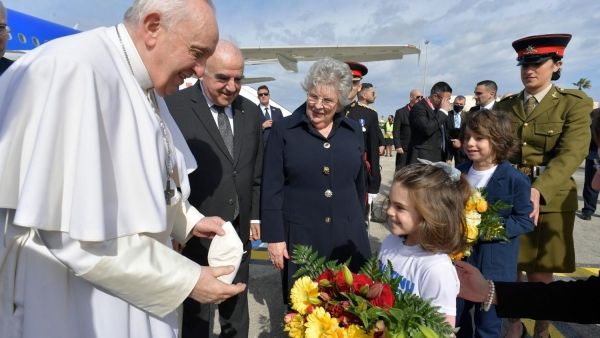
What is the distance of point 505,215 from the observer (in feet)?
8.03

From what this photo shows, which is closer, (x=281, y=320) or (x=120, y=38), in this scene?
(x=120, y=38)

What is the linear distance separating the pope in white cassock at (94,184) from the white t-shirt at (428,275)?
91cm

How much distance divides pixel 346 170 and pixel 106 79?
1756mm

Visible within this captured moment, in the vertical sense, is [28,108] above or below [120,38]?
below

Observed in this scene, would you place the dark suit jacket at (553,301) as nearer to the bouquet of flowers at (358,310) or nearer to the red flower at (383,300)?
the bouquet of flowers at (358,310)

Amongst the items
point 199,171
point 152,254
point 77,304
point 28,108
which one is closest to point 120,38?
point 28,108

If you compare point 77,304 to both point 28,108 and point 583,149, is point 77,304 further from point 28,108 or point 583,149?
point 583,149

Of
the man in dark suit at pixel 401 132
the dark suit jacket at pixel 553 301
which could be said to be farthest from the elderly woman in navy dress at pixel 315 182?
the man in dark suit at pixel 401 132

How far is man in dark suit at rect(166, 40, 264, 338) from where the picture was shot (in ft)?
8.08

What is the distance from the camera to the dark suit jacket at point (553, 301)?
155 centimetres

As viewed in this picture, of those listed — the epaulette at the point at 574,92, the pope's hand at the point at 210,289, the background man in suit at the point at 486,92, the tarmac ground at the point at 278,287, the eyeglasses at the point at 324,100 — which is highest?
the background man in suit at the point at 486,92

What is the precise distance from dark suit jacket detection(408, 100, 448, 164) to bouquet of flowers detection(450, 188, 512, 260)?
4.13 metres

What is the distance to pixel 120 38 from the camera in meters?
1.40

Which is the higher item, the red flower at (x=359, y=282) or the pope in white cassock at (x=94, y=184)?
the pope in white cassock at (x=94, y=184)
